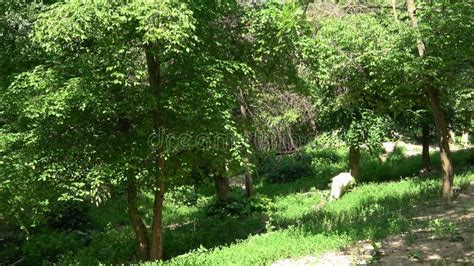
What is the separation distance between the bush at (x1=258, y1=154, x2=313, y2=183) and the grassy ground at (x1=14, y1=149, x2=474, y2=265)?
2.92ft

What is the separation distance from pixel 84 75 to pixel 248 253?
4992 millimetres

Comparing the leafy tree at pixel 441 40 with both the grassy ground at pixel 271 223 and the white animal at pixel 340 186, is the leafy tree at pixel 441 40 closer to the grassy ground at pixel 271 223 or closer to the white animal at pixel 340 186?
the grassy ground at pixel 271 223

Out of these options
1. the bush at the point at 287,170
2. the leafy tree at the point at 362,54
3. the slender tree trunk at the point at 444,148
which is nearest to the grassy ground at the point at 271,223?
the slender tree trunk at the point at 444,148

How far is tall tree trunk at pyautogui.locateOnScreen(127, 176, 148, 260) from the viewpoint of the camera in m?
11.3

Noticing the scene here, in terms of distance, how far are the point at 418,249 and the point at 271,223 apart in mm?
6595

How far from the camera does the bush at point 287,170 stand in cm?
2648

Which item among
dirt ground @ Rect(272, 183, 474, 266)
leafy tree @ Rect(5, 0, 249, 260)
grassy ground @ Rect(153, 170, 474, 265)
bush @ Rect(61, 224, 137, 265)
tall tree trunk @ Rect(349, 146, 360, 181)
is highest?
leafy tree @ Rect(5, 0, 249, 260)

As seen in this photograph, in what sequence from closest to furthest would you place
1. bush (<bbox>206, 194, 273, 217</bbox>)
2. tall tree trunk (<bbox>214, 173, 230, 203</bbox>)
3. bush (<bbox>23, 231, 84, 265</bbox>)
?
bush (<bbox>23, 231, 84, 265</bbox>) → bush (<bbox>206, 194, 273, 217</bbox>) → tall tree trunk (<bbox>214, 173, 230, 203</bbox>)

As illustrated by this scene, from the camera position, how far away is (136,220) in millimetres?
11883

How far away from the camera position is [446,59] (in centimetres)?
1132

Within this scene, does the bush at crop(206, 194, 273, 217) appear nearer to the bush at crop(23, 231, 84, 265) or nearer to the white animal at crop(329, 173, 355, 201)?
the white animal at crop(329, 173, 355, 201)

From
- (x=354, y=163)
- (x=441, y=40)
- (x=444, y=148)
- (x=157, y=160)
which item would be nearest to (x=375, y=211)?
(x=444, y=148)

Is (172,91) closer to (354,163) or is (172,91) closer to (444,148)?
(444,148)

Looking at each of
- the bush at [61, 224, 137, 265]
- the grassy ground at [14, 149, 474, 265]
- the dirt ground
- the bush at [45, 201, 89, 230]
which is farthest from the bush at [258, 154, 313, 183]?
the dirt ground
